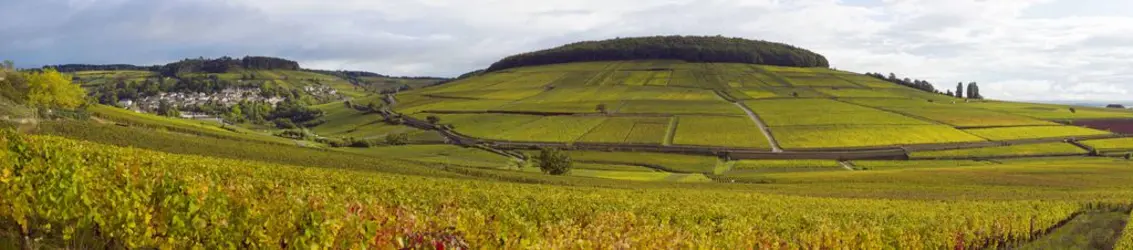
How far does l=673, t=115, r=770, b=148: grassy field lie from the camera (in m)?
124

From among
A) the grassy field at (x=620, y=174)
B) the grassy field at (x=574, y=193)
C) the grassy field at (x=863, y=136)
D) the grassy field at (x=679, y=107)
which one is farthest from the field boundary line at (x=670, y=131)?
the grassy field at (x=620, y=174)

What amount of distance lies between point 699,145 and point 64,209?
113m

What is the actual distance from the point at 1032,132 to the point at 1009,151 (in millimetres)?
22797

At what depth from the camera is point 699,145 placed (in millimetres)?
121312

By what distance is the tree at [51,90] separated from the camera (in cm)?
9325

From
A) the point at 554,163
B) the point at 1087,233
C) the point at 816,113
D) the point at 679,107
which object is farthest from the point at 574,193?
the point at 816,113

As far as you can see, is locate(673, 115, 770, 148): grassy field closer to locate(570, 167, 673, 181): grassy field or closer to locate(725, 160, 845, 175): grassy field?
locate(725, 160, 845, 175): grassy field

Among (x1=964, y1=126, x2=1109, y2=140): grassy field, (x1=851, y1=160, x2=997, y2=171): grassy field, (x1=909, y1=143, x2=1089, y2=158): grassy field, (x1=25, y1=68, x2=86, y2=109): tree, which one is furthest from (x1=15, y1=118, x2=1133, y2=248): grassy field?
(x1=964, y1=126, x2=1109, y2=140): grassy field

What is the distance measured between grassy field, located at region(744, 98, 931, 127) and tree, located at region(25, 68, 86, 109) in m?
119

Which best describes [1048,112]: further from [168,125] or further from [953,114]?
[168,125]

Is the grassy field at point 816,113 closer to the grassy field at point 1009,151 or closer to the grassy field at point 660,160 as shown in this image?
the grassy field at point 1009,151

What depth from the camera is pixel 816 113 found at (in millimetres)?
154750

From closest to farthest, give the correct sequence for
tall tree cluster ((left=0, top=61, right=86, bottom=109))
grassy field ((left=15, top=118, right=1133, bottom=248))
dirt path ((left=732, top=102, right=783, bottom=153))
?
1. grassy field ((left=15, top=118, right=1133, bottom=248))
2. tall tree cluster ((left=0, top=61, right=86, bottom=109))
3. dirt path ((left=732, top=102, right=783, bottom=153))

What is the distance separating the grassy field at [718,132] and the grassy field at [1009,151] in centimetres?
2636
